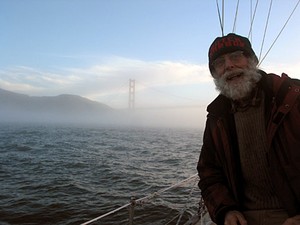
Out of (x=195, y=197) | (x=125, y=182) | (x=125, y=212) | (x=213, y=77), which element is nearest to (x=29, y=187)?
(x=125, y=182)

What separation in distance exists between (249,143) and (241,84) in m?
0.40

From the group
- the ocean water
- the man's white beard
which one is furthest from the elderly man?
the ocean water

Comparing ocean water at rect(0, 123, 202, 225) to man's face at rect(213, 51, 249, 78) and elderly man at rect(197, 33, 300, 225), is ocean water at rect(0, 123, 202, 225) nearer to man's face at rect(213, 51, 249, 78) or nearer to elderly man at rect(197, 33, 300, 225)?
elderly man at rect(197, 33, 300, 225)

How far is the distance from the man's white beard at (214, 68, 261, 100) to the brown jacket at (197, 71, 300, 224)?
0.21ft

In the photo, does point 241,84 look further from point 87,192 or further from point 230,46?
point 87,192

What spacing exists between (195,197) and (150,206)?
217 centimetres

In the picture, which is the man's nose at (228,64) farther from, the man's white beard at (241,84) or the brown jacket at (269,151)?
the brown jacket at (269,151)

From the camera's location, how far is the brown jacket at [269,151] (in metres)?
1.80

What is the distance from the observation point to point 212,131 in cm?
213

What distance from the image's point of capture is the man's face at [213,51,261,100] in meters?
2.05

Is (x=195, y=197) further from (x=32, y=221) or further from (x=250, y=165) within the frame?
(x=250, y=165)

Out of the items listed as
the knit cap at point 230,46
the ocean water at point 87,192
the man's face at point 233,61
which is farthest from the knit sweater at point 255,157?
the ocean water at point 87,192

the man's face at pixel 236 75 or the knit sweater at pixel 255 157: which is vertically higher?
the man's face at pixel 236 75

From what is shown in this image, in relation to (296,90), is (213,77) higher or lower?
higher
